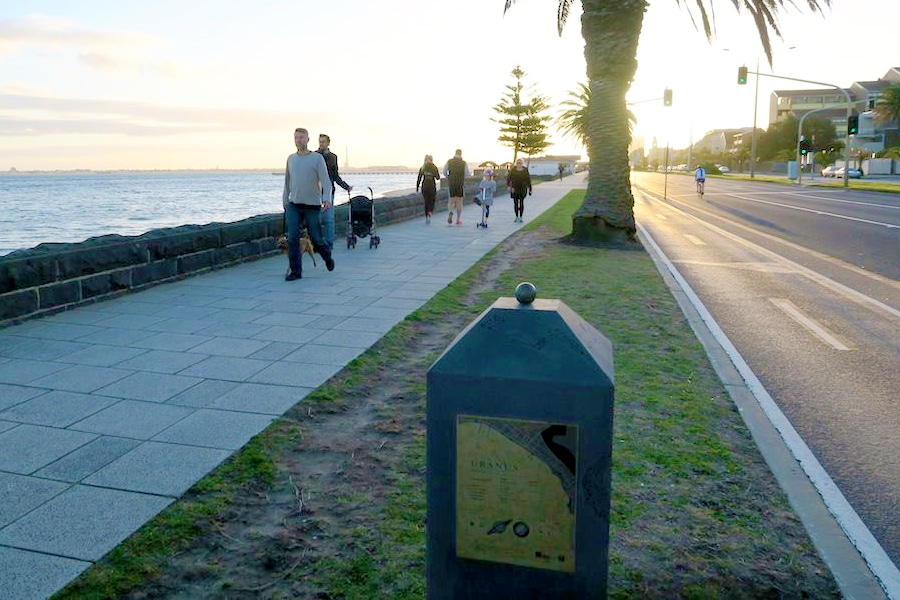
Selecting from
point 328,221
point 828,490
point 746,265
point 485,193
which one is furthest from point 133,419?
point 485,193

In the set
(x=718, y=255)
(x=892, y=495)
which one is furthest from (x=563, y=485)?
(x=718, y=255)

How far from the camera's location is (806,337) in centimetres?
788

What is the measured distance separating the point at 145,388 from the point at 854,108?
390ft

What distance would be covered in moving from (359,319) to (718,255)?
945cm

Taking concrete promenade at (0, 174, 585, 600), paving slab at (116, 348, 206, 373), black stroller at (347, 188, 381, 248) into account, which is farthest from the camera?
black stroller at (347, 188, 381, 248)

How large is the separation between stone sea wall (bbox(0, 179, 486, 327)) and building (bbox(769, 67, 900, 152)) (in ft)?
284

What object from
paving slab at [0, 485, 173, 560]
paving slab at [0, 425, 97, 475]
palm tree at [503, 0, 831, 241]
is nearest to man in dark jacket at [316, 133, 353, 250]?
palm tree at [503, 0, 831, 241]

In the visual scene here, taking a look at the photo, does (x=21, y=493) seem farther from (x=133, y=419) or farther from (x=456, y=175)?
(x=456, y=175)

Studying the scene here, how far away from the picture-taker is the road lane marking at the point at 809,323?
7660 millimetres

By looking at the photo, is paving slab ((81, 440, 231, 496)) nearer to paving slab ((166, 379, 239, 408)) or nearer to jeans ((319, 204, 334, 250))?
paving slab ((166, 379, 239, 408))

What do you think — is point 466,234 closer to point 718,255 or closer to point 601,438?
point 718,255

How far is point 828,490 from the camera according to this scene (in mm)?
4062

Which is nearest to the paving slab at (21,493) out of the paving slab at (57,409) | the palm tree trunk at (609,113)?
the paving slab at (57,409)

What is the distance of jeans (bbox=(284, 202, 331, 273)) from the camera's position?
403 inches
